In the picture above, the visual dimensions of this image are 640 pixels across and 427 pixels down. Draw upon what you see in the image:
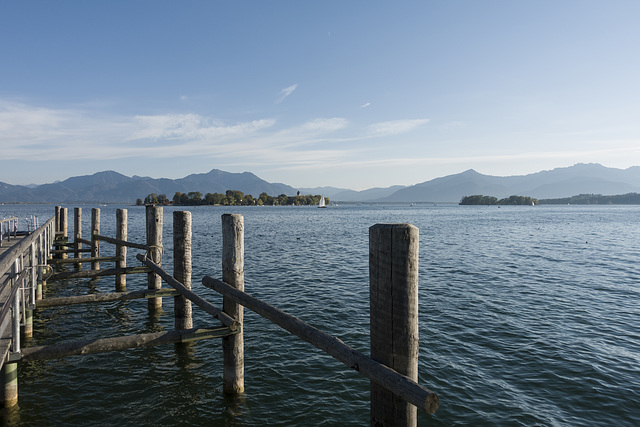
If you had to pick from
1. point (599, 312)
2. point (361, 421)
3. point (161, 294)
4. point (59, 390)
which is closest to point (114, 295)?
point (161, 294)

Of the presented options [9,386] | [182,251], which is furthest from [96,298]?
[9,386]

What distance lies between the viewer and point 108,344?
6289mm

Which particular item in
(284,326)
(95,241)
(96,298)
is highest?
(284,326)

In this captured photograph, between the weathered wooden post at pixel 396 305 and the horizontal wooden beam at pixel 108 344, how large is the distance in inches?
163

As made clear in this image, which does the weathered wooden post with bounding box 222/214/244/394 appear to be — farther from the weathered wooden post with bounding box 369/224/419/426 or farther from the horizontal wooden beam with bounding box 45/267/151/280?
the horizontal wooden beam with bounding box 45/267/151/280

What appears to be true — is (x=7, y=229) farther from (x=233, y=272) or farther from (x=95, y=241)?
(x=233, y=272)

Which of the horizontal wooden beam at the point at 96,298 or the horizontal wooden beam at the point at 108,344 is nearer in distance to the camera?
the horizontal wooden beam at the point at 108,344

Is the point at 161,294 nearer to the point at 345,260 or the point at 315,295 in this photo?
the point at 315,295

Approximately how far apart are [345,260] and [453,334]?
16.4 meters

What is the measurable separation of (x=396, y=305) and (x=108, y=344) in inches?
206

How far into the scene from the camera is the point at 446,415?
24.9 ft

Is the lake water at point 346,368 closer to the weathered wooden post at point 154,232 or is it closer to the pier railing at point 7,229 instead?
the weathered wooden post at point 154,232

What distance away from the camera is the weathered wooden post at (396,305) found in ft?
11.8

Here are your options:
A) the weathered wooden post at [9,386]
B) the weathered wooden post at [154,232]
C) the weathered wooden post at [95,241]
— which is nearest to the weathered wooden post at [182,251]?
the weathered wooden post at [154,232]
